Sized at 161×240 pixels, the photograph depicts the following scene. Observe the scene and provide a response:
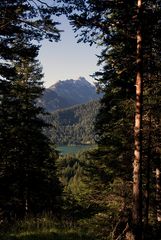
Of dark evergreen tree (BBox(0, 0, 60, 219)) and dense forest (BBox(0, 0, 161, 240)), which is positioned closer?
dense forest (BBox(0, 0, 161, 240))

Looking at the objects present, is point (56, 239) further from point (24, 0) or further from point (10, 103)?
point (10, 103)

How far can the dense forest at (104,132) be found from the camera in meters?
13.0

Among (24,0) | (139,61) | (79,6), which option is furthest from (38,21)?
(139,61)

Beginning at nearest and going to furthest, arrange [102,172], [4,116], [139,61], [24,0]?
1. [139,61]
2. [24,0]
3. [4,116]
4. [102,172]

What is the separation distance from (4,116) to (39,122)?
303 centimetres

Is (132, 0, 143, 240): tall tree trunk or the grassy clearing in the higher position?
(132, 0, 143, 240): tall tree trunk

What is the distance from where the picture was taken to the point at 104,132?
23.1 m

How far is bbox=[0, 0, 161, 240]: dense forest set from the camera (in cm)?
1295

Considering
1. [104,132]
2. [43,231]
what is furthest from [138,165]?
[104,132]

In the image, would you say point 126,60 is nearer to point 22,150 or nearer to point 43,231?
point 43,231

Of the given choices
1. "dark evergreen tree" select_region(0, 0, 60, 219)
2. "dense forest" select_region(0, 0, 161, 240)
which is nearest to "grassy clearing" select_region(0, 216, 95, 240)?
"dense forest" select_region(0, 0, 161, 240)

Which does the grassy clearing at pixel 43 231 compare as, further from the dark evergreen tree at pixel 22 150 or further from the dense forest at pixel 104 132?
the dark evergreen tree at pixel 22 150

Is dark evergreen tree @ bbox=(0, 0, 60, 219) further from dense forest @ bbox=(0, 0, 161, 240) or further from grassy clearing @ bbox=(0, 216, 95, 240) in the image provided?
grassy clearing @ bbox=(0, 216, 95, 240)

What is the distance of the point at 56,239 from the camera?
11914 mm
